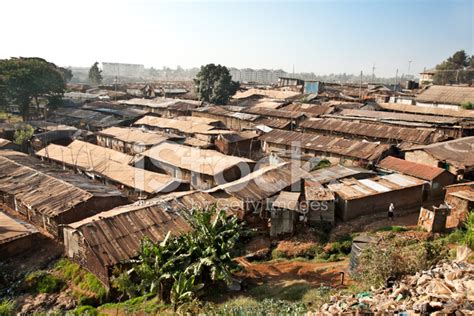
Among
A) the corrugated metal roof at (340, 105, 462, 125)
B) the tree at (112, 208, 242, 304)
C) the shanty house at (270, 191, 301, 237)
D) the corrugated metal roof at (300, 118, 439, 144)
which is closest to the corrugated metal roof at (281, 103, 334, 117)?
the corrugated metal roof at (340, 105, 462, 125)

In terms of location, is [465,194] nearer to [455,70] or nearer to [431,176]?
[431,176]

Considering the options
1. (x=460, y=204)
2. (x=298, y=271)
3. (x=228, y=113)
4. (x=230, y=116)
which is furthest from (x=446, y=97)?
(x=298, y=271)

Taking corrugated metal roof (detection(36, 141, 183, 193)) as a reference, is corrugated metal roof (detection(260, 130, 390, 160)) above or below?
above

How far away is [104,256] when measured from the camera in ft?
42.8

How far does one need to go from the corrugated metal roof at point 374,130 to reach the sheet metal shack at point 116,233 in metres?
19.4

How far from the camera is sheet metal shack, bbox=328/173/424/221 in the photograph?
1747 cm

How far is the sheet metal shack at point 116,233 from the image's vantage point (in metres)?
13.2

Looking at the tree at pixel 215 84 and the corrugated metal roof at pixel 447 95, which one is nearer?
the corrugated metal roof at pixel 447 95

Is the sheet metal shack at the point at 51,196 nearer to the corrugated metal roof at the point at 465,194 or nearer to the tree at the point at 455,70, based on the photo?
Result: the corrugated metal roof at the point at 465,194

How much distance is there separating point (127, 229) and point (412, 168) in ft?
53.4

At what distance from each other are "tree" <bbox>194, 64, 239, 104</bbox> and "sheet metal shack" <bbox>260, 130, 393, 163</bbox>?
21.8 m

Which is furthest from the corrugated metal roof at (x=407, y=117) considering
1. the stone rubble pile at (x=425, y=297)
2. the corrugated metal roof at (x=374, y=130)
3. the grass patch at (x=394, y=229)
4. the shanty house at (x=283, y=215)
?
the stone rubble pile at (x=425, y=297)

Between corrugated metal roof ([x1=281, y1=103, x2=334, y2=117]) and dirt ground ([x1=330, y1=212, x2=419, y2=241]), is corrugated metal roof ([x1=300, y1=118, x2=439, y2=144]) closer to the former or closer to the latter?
corrugated metal roof ([x1=281, y1=103, x2=334, y2=117])

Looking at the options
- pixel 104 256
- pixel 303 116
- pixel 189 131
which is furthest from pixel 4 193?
pixel 303 116
